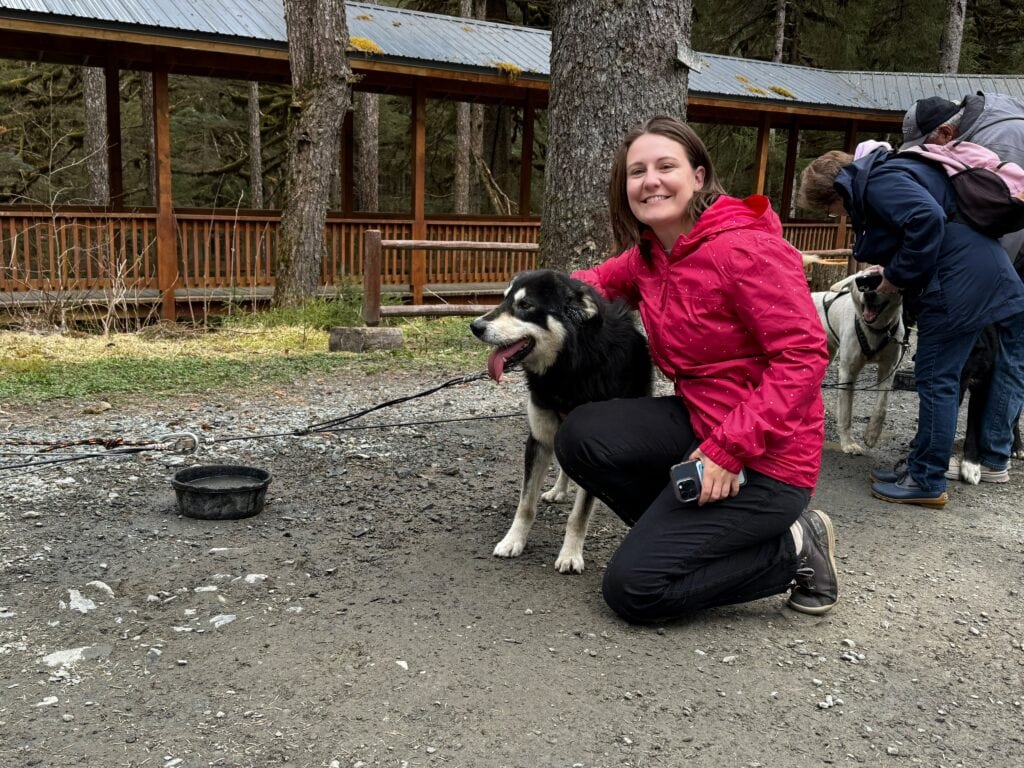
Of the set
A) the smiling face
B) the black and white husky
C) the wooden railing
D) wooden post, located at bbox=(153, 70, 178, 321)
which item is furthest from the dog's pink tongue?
wooden post, located at bbox=(153, 70, 178, 321)

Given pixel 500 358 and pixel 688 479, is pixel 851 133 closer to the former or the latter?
pixel 500 358

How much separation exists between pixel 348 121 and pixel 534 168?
10.7 m

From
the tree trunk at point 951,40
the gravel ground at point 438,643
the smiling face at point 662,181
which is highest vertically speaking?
the tree trunk at point 951,40

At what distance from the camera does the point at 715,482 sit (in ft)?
9.30

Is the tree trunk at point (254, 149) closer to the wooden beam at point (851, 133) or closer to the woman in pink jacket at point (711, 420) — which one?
the wooden beam at point (851, 133)

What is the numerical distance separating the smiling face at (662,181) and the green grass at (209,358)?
14.4 ft

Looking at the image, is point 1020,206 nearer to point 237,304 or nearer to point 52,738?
point 52,738

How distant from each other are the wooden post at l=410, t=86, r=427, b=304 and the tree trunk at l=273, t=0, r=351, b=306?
2.49 m

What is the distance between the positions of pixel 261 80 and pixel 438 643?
13178mm

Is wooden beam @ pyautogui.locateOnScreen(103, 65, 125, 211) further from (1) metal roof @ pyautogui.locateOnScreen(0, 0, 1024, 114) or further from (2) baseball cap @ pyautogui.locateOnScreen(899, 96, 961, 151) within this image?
(2) baseball cap @ pyautogui.locateOnScreen(899, 96, 961, 151)

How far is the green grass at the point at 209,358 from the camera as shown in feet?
21.6

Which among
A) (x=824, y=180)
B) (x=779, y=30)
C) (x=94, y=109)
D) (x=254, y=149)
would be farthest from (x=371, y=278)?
(x=779, y=30)

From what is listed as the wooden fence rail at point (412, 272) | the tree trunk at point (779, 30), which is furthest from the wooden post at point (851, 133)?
the wooden fence rail at point (412, 272)

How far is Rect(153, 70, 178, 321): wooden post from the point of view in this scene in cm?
1126
